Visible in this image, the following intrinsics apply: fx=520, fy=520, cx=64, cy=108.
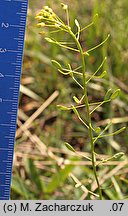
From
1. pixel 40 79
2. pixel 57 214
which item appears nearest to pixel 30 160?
pixel 40 79

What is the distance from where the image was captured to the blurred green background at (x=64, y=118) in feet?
6.26

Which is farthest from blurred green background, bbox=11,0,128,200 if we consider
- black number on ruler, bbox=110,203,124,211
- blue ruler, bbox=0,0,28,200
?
black number on ruler, bbox=110,203,124,211

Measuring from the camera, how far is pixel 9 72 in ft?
4.62

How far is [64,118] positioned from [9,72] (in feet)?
3.20

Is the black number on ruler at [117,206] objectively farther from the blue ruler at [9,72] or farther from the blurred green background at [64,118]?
the blurred green background at [64,118]

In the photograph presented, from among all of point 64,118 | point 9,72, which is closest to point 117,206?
point 9,72

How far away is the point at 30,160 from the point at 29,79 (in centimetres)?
65

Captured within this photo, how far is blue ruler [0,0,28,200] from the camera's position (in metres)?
1.39

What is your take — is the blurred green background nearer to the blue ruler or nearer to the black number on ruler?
the blue ruler

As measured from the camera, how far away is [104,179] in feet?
6.39

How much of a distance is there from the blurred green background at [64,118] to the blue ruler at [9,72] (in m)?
0.43

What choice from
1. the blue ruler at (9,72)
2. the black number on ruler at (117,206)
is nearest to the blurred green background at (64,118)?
the blue ruler at (9,72)

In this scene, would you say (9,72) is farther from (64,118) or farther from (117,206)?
(64,118)

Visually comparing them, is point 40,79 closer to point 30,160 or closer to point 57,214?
point 30,160
